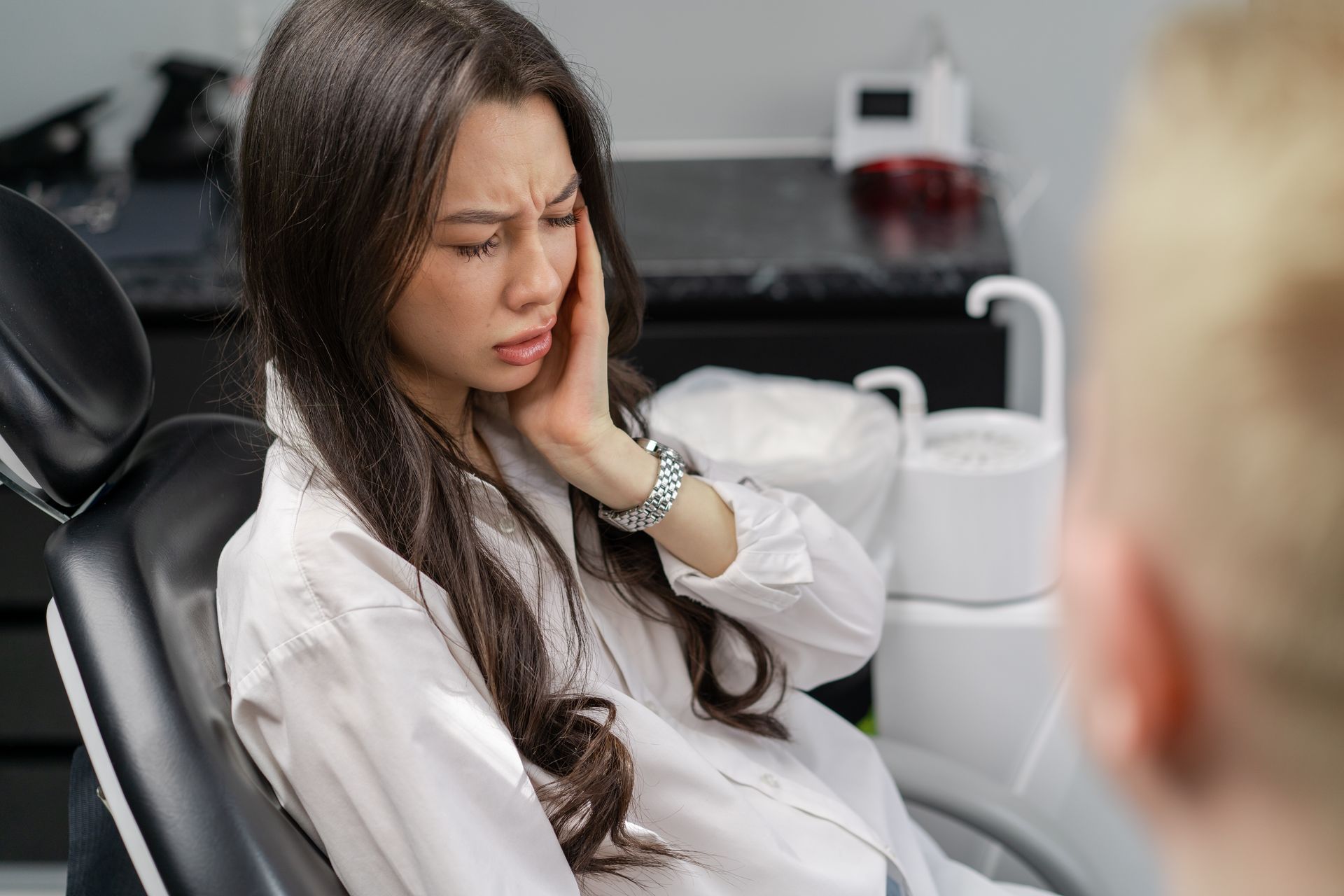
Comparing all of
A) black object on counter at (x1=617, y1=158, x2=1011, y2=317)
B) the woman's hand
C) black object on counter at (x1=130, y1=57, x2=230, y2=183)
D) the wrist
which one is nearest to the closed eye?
the woman's hand

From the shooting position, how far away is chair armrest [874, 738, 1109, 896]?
140 centimetres

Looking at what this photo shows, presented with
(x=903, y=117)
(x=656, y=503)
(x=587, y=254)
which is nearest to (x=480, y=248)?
(x=587, y=254)

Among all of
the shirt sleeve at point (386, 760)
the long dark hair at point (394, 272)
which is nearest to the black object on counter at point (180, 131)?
the long dark hair at point (394, 272)

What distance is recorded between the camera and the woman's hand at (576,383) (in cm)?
112

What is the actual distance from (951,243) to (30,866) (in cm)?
191

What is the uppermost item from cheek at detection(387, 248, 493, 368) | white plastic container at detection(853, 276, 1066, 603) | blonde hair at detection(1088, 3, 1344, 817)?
blonde hair at detection(1088, 3, 1344, 817)

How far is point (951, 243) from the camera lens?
1.99 m

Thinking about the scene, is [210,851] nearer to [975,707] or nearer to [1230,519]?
[1230,519]

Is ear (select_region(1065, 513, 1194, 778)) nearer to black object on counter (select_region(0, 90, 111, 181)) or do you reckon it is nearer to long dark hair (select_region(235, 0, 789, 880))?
long dark hair (select_region(235, 0, 789, 880))

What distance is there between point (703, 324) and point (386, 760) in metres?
1.22

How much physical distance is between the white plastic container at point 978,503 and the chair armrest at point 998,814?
25 centimetres

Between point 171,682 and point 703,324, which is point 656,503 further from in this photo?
point 703,324

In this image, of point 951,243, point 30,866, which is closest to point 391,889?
point 951,243

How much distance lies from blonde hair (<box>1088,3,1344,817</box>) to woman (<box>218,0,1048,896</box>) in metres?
0.63
